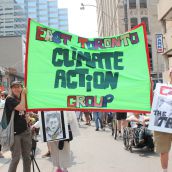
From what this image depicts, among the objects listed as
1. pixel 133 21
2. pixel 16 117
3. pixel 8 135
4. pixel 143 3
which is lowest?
pixel 8 135

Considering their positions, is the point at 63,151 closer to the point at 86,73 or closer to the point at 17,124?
the point at 17,124

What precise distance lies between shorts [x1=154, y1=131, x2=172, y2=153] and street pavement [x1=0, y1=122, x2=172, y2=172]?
2009mm

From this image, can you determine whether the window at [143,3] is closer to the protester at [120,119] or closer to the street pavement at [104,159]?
the protester at [120,119]

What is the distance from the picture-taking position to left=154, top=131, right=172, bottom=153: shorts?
6.36 metres

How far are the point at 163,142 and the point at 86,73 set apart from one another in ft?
5.22

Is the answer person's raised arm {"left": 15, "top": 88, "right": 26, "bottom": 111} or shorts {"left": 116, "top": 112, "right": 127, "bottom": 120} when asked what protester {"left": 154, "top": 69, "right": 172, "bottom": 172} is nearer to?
person's raised arm {"left": 15, "top": 88, "right": 26, "bottom": 111}

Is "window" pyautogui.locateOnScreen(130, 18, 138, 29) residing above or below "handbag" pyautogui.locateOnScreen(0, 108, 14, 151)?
above

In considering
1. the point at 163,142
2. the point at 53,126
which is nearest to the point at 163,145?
the point at 163,142

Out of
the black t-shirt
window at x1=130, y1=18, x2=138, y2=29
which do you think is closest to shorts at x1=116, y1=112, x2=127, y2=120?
the black t-shirt

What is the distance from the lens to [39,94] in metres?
6.06

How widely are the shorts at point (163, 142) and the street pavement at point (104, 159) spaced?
6.59ft

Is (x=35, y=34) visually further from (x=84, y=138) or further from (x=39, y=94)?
(x=84, y=138)

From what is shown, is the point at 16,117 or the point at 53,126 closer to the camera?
the point at 16,117

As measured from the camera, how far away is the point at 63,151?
7176mm
